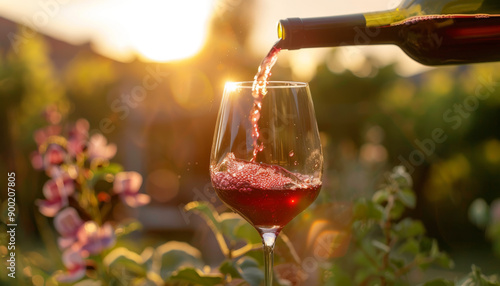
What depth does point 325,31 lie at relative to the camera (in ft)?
3.85

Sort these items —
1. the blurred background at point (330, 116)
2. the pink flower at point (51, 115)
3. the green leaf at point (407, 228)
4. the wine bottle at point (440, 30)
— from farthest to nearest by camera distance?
the blurred background at point (330, 116)
the pink flower at point (51, 115)
the wine bottle at point (440, 30)
the green leaf at point (407, 228)

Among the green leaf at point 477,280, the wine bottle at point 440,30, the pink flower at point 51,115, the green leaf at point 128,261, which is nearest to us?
the green leaf at point 477,280

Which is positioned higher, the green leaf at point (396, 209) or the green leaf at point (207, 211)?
the green leaf at point (207, 211)

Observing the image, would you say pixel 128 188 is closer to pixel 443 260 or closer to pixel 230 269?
pixel 230 269

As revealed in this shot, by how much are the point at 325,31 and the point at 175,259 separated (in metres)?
0.60

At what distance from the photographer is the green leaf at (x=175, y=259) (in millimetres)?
1099

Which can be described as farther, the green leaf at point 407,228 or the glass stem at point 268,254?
the green leaf at point 407,228

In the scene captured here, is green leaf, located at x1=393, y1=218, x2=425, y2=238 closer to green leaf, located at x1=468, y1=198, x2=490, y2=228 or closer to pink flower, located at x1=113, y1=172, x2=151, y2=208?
green leaf, located at x1=468, y1=198, x2=490, y2=228

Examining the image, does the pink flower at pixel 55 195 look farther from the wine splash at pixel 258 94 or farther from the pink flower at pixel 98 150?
the wine splash at pixel 258 94

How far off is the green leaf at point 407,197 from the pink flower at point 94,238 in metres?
0.70

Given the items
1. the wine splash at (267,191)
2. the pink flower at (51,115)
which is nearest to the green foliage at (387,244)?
the wine splash at (267,191)

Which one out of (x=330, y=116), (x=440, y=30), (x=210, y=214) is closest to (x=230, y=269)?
(x=210, y=214)

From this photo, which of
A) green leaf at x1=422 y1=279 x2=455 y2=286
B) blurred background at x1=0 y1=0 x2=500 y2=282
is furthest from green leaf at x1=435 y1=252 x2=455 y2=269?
blurred background at x1=0 y1=0 x2=500 y2=282

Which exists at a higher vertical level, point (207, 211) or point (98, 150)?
point (98, 150)
